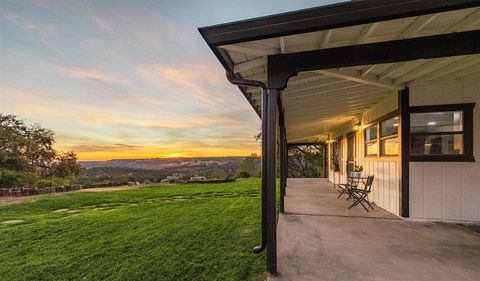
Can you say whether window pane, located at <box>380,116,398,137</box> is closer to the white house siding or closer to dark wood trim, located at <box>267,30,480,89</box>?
the white house siding

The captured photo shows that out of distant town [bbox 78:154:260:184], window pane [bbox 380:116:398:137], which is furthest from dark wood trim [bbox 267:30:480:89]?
distant town [bbox 78:154:260:184]

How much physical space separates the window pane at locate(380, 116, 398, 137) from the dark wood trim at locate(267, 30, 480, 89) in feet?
10.3

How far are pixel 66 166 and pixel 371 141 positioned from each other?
1524 centimetres

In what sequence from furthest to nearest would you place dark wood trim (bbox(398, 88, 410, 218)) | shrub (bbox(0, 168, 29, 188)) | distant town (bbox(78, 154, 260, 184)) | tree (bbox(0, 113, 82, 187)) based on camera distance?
distant town (bbox(78, 154, 260, 184)), tree (bbox(0, 113, 82, 187)), shrub (bbox(0, 168, 29, 188)), dark wood trim (bbox(398, 88, 410, 218))

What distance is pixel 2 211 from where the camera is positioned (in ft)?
18.9

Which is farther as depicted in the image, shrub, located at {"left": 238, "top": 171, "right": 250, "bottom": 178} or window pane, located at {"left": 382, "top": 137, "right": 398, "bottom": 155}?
shrub, located at {"left": 238, "top": 171, "right": 250, "bottom": 178}

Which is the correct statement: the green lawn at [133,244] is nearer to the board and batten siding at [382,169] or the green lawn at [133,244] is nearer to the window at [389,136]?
the board and batten siding at [382,169]

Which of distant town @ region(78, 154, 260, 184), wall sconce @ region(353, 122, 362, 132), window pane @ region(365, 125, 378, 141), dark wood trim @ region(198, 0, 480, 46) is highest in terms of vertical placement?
dark wood trim @ region(198, 0, 480, 46)

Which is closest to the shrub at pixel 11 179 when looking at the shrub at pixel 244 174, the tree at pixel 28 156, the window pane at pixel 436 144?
the tree at pixel 28 156

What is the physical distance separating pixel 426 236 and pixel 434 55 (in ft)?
9.12

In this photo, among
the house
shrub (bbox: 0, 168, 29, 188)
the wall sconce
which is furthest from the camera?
shrub (bbox: 0, 168, 29, 188)

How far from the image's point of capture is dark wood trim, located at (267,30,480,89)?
226 centimetres

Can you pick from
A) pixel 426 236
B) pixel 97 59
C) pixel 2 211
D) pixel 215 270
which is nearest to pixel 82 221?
pixel 2 211

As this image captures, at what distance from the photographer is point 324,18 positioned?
78.4 inches
